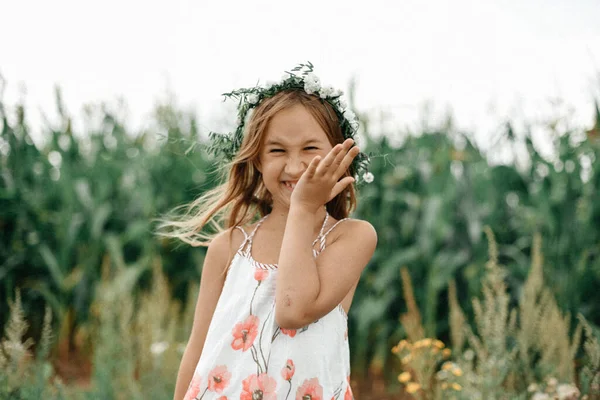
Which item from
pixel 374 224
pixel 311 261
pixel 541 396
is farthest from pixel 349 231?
pixel 374 224

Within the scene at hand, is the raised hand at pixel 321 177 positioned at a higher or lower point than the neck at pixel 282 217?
higher

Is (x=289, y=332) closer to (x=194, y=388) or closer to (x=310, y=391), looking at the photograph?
(x=310, y=391)

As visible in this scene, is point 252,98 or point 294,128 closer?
point 294,128

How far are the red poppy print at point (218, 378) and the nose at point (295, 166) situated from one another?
0.46m

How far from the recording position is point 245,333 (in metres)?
1.40

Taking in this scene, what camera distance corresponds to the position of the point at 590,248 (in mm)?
3590

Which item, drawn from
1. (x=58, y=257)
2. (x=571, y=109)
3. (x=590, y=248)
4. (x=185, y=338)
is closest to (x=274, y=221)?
(x=185, y=338)

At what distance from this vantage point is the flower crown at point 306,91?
157 cm

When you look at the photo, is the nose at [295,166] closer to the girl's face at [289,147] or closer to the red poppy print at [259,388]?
the girl's face at [289,147]

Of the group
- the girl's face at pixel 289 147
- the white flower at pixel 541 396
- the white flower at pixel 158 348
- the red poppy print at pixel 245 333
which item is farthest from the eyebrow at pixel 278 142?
the white flower at pixel 158 348

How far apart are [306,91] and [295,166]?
0.72ft

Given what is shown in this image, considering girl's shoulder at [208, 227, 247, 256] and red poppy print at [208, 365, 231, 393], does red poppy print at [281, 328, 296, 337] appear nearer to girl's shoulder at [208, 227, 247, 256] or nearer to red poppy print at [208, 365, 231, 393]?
red poppy print at [208, 365, 231, 393]

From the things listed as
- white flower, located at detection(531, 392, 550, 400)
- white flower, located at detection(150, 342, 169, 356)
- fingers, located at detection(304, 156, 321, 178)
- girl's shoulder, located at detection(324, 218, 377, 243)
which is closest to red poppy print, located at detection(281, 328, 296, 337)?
girl's shoulder, located at detection(324, 218, 377, 243)

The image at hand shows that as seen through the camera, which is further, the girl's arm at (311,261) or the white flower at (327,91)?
the white flower at (327,91)
